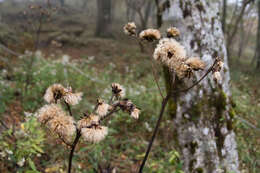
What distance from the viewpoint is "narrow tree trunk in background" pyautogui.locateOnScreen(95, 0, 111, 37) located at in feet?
48.0

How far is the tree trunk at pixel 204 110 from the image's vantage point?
246 cm

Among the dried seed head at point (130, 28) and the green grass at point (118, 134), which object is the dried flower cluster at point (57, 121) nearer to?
the green grass at point (118, 134)

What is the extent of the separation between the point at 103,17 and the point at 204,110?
13.9 meters

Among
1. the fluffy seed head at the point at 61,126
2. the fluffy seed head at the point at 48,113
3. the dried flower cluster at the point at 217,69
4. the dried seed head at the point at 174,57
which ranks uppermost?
the dried seed head at the point at 174,57

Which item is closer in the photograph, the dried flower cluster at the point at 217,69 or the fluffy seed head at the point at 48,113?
the fluffy seed head at the point at 48,113

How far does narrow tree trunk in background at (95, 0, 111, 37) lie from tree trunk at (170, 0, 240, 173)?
1304cm

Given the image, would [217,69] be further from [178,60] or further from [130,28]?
[130,28]

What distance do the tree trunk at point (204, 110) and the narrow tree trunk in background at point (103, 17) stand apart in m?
13.0

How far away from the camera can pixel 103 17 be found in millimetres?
14961

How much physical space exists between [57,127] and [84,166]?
181cm

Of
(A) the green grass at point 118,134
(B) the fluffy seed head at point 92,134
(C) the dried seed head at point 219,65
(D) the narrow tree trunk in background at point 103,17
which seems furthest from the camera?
(D) the narrow tree trunk in background at point 103,17

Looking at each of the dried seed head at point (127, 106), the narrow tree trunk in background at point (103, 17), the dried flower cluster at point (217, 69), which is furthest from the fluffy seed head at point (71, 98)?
the narrow tree trunk in background at point (103, 17)

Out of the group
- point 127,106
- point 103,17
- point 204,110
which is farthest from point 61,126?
point 103,17

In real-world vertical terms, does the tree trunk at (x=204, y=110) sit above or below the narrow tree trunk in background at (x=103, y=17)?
below
